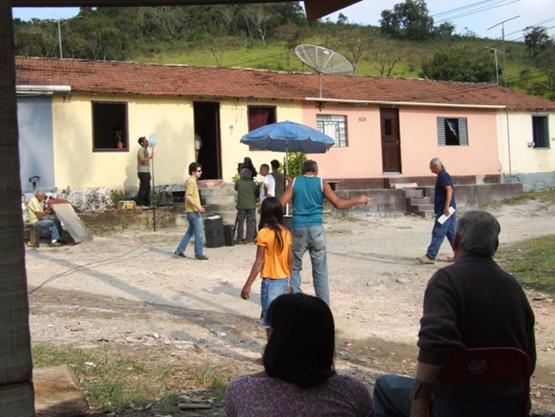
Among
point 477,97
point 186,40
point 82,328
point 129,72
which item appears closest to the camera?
point 82,328

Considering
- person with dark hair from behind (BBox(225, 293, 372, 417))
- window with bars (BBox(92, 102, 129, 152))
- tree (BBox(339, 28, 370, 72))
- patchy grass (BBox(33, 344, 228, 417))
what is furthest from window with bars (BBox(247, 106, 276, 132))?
tree (BBox(339, 28, 370, 72))

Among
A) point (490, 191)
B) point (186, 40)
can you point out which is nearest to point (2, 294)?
point (490, 191)

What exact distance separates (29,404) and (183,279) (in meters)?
7.99

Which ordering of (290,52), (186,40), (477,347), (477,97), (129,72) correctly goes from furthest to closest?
(186,40)
(290,52)
(477,97)
(129,72)
(477,347)

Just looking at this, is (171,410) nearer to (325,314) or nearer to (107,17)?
(325,314)

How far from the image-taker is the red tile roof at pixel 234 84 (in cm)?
1827

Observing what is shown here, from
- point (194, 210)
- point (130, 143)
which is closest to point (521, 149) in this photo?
point (130, 143)

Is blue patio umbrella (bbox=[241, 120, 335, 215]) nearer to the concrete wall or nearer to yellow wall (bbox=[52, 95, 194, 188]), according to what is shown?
yellow wall (bbox=[52, 95, 194, 188])

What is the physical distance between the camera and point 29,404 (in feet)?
7.79

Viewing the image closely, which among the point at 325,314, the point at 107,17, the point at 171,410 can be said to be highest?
the point at 107,17

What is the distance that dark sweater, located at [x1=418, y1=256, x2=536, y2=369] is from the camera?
105 inches

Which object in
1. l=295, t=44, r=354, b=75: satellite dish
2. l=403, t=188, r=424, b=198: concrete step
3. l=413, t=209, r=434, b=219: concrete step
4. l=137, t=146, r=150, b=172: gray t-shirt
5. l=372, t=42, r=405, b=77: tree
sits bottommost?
l=413, t=209, r=434, b=219: concrete step

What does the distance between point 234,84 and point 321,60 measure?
3.02 meters

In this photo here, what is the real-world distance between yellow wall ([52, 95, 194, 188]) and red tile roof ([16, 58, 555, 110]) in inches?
17.8
